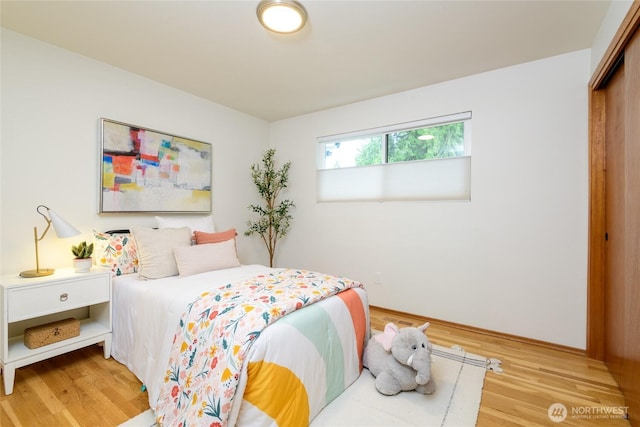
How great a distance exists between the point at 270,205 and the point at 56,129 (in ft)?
7.67

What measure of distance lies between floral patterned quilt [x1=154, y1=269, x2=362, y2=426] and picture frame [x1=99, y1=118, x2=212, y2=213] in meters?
1.60

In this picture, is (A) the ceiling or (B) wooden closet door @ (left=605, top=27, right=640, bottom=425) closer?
(B) wooden closet door @ (left=605, top=27, right=640, bottom=425)

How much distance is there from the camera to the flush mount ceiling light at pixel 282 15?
1.78m

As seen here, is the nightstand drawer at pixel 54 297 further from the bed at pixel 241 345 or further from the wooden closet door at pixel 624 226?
the wooden closet door at pixel 624 226

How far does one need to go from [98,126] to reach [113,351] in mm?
1880

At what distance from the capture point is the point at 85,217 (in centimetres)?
246

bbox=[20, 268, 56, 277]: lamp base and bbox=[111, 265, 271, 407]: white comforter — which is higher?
bbox=[20, 268, 56, 277]: lamp base

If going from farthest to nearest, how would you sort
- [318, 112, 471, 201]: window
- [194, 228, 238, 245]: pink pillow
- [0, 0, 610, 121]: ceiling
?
[318, 112, 471, 201]: window → [194, 228, 238, 245]: pink pillow → [0, 0, 610, 121]: ceiling

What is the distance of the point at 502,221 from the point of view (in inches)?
103

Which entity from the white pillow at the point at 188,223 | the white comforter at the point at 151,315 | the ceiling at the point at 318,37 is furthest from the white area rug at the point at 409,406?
the ceiling at the point at 318,37

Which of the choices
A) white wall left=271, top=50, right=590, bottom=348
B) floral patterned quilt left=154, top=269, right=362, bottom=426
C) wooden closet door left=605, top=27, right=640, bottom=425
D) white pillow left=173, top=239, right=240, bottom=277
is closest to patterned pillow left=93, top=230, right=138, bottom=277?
white pillow left=173, top=239, right=240, bottom=277

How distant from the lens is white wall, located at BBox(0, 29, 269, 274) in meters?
2.09

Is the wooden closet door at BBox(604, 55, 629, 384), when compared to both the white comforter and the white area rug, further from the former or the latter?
the white comforter

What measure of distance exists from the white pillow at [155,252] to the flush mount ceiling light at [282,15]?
6.01 feet
